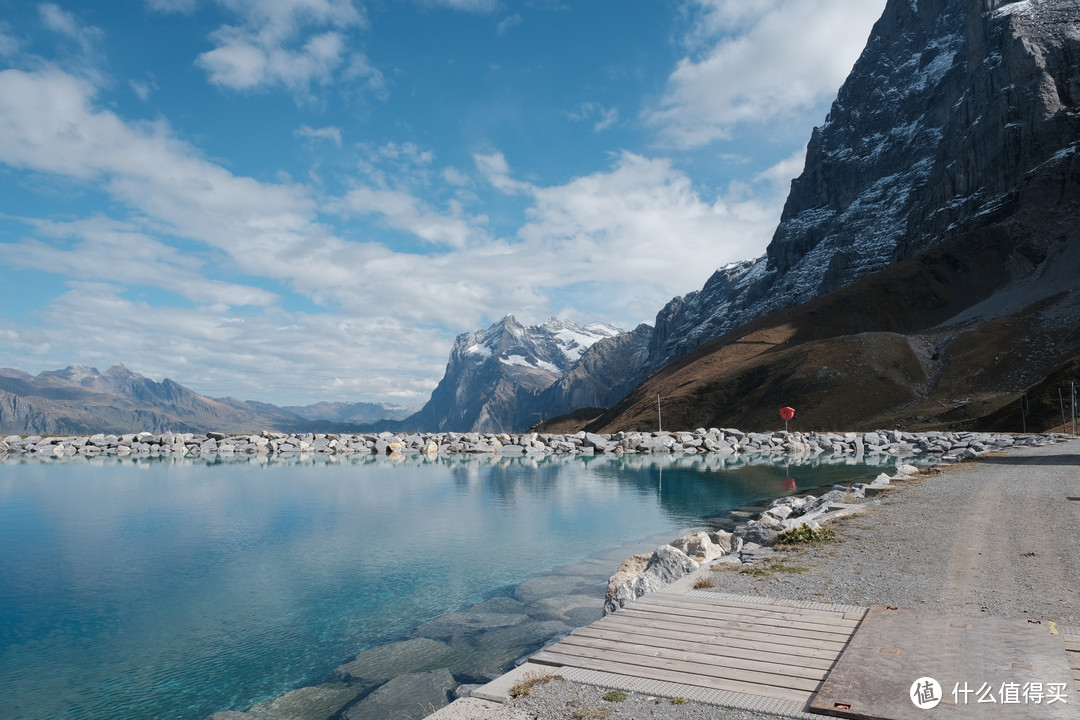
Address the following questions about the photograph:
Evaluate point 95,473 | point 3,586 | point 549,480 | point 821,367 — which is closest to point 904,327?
point 821,367

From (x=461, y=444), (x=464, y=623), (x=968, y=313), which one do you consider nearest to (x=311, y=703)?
(x=464, y=623)

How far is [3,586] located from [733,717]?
2318 cm

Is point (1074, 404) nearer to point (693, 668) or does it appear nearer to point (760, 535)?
point (760, 535)

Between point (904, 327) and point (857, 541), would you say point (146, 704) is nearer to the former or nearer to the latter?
point (857, 541)

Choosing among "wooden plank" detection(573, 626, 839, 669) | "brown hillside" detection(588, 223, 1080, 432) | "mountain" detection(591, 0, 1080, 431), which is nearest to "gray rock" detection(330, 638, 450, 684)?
"wooden plank" detection(573, 626, 839, 669)

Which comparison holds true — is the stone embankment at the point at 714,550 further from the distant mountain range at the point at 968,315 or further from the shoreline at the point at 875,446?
the distant mountain range at the point at 968,315

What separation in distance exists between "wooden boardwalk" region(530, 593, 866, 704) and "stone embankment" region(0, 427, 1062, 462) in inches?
2621

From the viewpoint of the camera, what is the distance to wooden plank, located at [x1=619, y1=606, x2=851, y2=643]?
28.9 ft

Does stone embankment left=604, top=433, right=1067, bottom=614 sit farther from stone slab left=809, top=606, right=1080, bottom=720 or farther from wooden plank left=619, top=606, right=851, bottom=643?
stone slab left=809, top=606, right=1080, bottom=720

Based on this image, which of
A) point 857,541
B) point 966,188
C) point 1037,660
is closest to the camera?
point 1037,660

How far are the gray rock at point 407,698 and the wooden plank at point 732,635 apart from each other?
144 inches

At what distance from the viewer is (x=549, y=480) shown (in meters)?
51.0

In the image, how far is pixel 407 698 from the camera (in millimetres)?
11875

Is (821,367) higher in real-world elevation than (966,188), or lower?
lower
